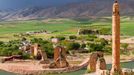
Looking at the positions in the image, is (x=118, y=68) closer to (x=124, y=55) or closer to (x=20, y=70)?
(x=20, y=70)

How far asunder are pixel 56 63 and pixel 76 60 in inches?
523

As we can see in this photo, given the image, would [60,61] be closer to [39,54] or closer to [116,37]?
[39,54]

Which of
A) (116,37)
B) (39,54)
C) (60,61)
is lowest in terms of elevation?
(60,61)

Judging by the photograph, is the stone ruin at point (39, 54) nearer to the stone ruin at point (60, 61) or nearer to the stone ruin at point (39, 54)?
the stone ruin at point (39, 54)

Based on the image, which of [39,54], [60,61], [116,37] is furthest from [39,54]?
[116,37]

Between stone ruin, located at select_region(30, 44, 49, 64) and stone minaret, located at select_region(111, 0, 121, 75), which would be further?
stone ruin, located at select_region(30, 44, 49, 64)

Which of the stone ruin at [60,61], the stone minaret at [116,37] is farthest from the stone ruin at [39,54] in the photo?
the stone minaret at [116,37]

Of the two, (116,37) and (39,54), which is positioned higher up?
(116,37)

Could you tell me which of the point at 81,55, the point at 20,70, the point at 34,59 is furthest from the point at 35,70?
the point at 81,55

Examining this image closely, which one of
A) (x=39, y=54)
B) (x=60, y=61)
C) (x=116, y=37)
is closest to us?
(x=116, y=37)

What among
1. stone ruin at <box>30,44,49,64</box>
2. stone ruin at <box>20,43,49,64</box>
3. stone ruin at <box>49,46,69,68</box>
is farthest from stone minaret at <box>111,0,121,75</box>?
stone ruin at <box>30,44,49,64</box>

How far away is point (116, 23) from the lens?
36281 millimetres

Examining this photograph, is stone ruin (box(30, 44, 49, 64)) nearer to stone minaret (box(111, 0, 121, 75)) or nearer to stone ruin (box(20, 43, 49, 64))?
stone ruin (box(20, 43, 49, 64))

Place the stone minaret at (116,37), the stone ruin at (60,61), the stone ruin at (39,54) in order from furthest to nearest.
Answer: the stone ruin at (39,54) < the stone ruin at (60,61) < the stone minaret at (116,37)
